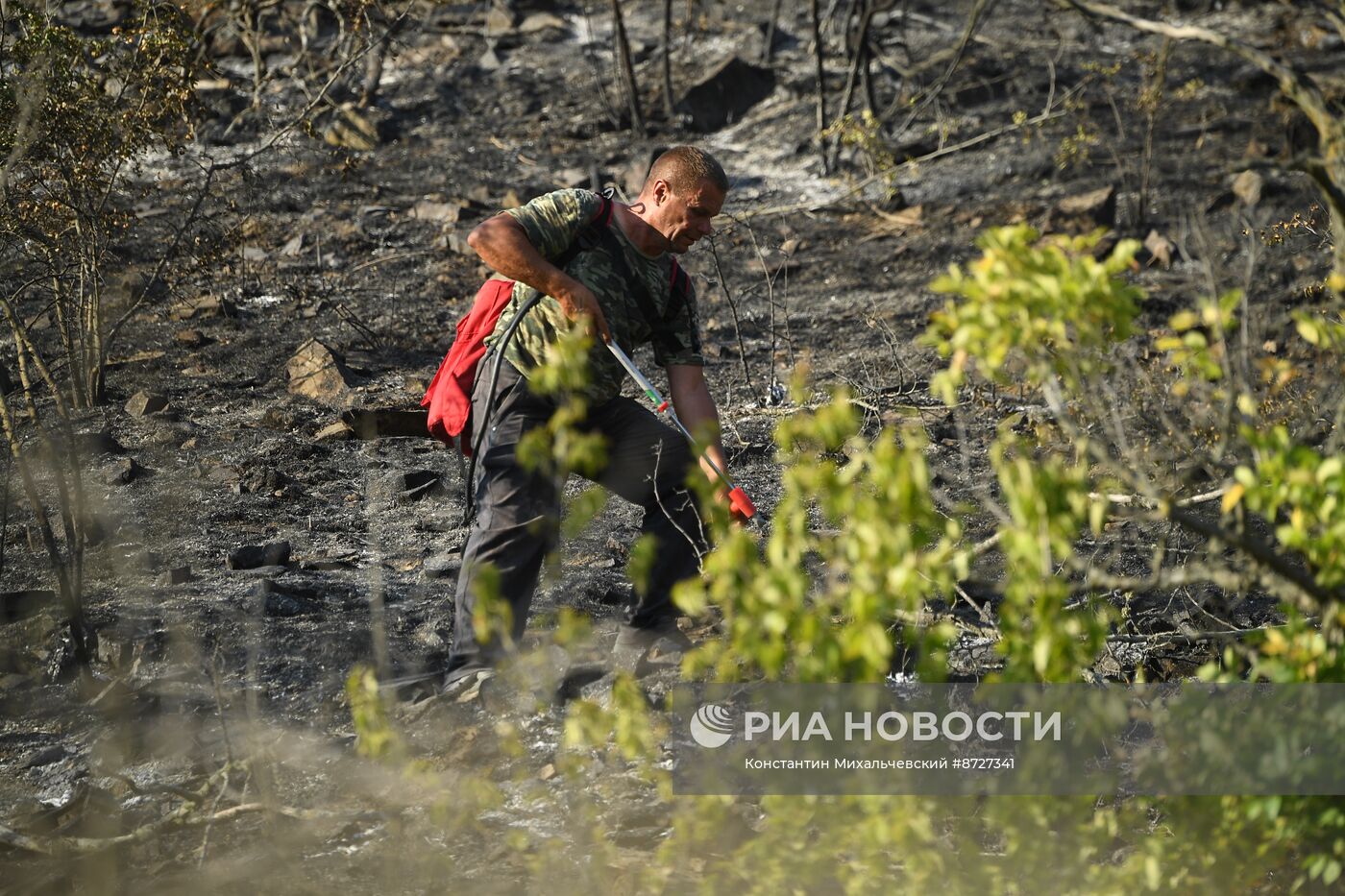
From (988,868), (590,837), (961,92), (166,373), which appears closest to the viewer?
(988,868)

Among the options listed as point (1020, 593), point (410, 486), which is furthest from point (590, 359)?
point (410, 486)

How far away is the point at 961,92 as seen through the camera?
11992 mm

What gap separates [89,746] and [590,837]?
5.48 feet

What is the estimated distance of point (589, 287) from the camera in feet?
13.3

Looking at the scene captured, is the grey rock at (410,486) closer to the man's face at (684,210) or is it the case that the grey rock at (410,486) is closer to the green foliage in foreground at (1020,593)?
the man's face at (684,210)

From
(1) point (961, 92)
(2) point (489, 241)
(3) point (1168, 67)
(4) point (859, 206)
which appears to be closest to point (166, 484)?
(2) point (489, 241)

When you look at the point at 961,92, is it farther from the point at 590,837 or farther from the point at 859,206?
the point at 590,837

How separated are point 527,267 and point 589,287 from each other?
0.78 feet

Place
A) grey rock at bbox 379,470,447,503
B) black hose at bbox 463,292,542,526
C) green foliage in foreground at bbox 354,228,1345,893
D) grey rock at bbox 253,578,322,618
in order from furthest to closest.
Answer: grey rock at bbox 379,470,447,503 → grey rock at bbox 253,578,322,618 → black hose at bbox 463,292,542,526 → green foliage in foreground at bbox 354,228,1345,893

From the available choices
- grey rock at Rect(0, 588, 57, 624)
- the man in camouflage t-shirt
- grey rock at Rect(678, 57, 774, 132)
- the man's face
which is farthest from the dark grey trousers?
grey rock at Rect(678, 57, 774, 132)

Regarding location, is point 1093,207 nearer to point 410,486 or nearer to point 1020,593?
point 410,486

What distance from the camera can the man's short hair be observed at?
401 cm

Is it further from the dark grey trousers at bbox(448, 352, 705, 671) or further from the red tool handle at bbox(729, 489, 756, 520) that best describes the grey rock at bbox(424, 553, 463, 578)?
the red tool handle at bbox(729, 489, 756, 520)

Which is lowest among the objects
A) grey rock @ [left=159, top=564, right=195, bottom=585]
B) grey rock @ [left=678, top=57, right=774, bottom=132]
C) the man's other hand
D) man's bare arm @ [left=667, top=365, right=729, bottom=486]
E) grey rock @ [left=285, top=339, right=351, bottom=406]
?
grey rock @ [left=285, top=339, right=351, bottom=406]
